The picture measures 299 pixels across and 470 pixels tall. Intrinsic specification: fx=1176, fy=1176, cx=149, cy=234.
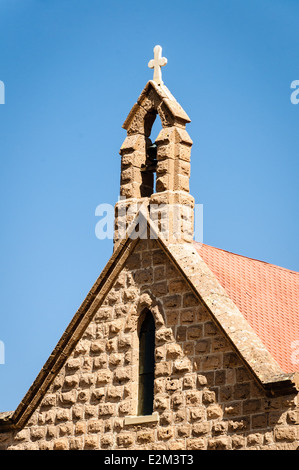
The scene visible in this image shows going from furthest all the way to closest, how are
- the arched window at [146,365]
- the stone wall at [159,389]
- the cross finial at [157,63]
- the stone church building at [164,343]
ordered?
the cross finial at [157,63] → the arched window at [146,365] → the stone church building at [164,343] → the stone wall at [159,389]

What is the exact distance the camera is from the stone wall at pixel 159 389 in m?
19.6

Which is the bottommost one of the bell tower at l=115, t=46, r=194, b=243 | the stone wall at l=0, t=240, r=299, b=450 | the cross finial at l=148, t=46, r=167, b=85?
the stone wall at l=0, t=240, r=299, b=450

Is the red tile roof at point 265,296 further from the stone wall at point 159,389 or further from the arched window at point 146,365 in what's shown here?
the arched window at point 146,365

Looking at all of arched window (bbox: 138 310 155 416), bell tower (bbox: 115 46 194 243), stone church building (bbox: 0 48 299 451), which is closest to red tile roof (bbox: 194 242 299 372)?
stone church building (bbox: 0 48 299 451)

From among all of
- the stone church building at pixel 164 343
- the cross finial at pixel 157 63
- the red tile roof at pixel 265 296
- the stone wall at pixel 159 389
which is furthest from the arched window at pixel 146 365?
the cross finial at pixel 157 63

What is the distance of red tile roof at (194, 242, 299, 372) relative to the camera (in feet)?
69.7

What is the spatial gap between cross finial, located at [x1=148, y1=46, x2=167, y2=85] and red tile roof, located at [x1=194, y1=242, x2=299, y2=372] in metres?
3.47

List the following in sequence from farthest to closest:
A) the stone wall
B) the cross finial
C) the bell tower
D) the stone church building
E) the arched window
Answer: the cross finial
the bell tower
the arched window
the stone church building
the stone wall

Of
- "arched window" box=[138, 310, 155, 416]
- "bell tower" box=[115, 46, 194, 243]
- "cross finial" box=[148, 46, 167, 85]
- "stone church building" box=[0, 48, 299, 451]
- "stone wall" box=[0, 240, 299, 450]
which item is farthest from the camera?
"cross finial" box=[148, 46, 167, 85]

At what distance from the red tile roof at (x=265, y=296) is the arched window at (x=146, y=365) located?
161cm

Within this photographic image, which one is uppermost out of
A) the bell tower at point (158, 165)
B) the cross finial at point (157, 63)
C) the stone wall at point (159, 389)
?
the cross finial at point (157, 63)

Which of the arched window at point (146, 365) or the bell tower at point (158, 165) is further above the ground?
the bell tower at point (158, 165)

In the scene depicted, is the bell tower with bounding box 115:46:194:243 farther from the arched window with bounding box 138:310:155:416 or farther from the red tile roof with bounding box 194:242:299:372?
the arched window with bounding box 138:310:155:416

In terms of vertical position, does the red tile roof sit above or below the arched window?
above
